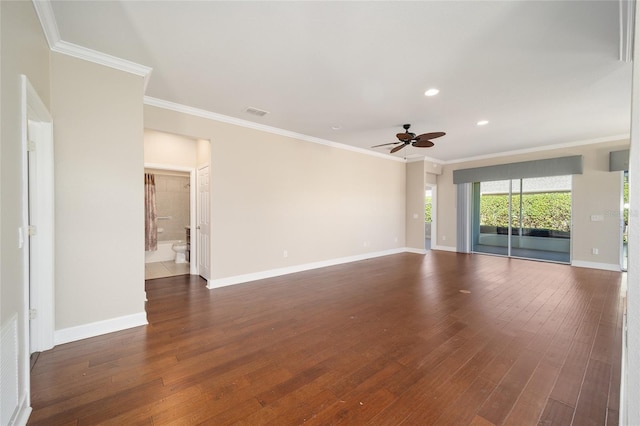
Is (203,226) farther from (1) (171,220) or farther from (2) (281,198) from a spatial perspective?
(1) (171,220)

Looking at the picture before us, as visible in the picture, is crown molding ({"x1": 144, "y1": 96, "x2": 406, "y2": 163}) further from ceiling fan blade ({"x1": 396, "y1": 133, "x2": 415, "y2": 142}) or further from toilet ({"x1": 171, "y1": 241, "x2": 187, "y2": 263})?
toilet ({"x1": 171, "y1": 241, "x2": 187, "y2": 263})

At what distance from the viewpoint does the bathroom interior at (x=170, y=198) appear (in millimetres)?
4711

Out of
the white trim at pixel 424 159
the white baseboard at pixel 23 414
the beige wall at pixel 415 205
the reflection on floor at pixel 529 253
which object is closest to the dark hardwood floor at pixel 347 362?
the white baseboard at pixel 23 414

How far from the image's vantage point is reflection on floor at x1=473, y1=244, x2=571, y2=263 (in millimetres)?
6484

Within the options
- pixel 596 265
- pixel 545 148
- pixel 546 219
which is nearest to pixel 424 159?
pixel 545 148

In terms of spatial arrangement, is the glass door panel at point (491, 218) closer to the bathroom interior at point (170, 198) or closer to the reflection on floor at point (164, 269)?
the bathroom interior at point (170, 198)

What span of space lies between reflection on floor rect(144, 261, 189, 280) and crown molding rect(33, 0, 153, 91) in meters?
3.61

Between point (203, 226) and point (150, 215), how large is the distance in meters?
2.54

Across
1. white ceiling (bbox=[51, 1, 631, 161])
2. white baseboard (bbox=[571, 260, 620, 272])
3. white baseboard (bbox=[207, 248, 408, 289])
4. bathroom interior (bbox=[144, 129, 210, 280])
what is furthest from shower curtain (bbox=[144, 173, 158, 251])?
white baseboard (bbox=[571, 260, 620, 272])

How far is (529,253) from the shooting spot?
6.95 meters

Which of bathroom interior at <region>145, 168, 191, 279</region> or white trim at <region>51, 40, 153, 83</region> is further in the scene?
bathroom interior at <region>145, 168, 191, 279</region>

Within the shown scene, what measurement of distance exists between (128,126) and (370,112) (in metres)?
3.29

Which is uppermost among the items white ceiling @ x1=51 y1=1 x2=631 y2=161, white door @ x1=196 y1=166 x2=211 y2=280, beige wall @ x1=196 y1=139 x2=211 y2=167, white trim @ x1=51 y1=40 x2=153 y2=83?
white ceiling @ x1=51 y1=1 x2=631 y2=161

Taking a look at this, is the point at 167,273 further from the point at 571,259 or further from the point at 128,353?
the point at 571,259
